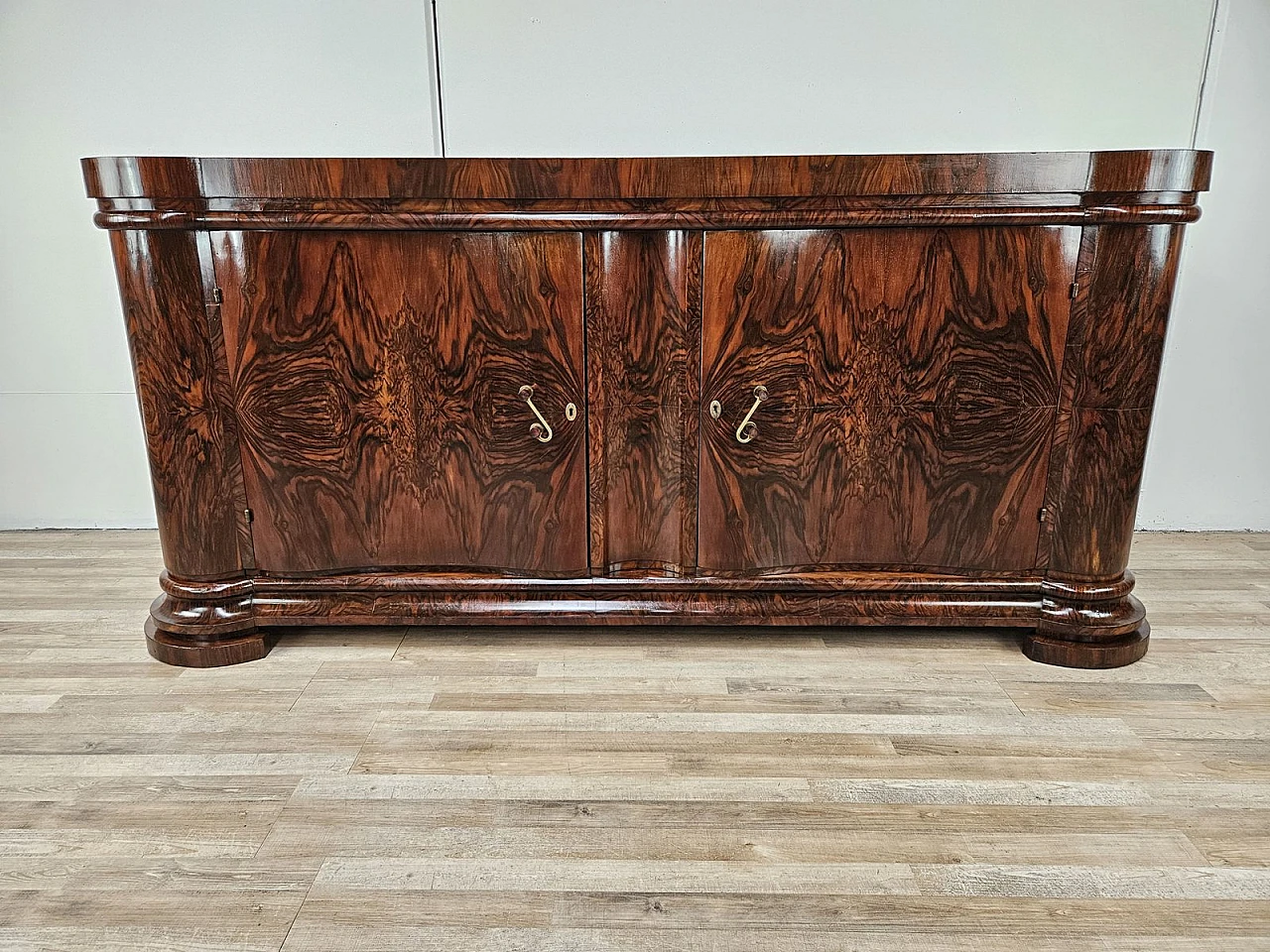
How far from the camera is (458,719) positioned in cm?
146

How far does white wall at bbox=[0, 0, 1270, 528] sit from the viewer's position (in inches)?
82.7

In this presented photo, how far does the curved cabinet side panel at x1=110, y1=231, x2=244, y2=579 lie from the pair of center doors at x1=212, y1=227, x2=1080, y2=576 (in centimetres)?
5

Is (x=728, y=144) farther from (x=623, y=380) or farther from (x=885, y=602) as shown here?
(x=885, y=602)

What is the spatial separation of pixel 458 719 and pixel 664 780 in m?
0.39

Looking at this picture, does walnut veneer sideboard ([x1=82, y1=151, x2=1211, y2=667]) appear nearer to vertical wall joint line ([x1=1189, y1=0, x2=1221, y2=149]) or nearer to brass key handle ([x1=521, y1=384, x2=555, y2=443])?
brass key handle ([x1=521, y1=384, x2=555, y2=443])

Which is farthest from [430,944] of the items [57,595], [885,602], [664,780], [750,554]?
[57,595]

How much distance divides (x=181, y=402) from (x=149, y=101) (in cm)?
109

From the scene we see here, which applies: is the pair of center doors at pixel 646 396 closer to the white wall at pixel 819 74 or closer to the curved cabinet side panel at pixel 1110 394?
the curved cabinet side panel at pixel 1110 394

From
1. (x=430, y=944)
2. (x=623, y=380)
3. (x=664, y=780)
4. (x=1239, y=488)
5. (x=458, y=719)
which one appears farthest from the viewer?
(x=1239, y=488)

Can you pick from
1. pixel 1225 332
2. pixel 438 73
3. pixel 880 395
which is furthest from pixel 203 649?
pixel 1225 332

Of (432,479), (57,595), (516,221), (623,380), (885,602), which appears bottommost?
(57,595)

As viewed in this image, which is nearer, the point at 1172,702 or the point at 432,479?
the point at 1172,702

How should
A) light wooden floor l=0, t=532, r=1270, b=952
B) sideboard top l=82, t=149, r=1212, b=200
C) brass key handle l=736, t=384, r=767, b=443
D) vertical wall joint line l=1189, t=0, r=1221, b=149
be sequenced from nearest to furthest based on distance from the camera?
light wooden floor l=0, t=532, r=1270, b=952, sideboard top l=82, t=149, r=1212, b=200, brass key handle l=736, t=384, r=767, b=443, vertical wall joint line l=1189, t=0, r=1221, b=149

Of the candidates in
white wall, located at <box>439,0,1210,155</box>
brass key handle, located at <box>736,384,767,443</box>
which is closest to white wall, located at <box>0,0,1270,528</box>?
white wall, located at <box>439,0,1210,155</box>
